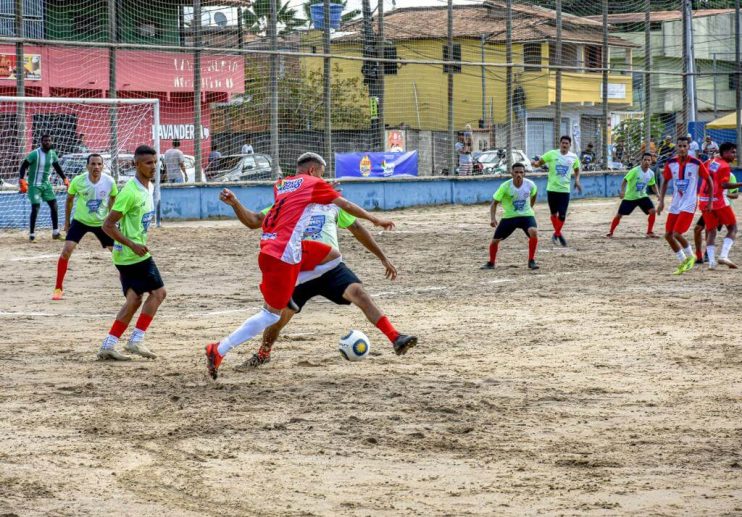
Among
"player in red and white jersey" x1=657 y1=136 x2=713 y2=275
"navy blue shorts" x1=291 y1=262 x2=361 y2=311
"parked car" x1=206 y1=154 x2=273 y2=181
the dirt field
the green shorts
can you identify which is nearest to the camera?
the dirt field

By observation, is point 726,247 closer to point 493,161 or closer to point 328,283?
point 328,283

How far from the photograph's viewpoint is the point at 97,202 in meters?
13.9

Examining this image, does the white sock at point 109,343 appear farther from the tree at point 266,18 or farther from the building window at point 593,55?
the building window at point 593,55

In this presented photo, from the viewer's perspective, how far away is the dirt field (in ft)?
18.8

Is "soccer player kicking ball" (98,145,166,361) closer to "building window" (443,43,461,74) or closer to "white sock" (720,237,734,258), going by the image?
"white sock" (720,237,734,258)

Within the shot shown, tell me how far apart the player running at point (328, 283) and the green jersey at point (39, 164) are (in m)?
12.6

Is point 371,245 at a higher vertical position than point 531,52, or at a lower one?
lower

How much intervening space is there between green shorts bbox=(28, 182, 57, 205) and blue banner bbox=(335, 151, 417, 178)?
9.67 meters

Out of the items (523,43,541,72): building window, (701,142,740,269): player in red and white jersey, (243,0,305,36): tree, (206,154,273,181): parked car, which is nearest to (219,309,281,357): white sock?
(701,142,740,269): player in red and white jersey

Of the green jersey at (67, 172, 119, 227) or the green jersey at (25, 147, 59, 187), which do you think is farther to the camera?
the green jersey at (25, 147, 59, 187)

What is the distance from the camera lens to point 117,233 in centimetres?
942

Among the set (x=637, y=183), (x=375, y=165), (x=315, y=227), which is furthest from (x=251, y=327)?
(x=375, y=165)

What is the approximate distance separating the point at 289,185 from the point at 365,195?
21.2m

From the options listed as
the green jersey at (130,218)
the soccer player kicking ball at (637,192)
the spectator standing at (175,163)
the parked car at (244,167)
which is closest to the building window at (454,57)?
the parked car at (244,167)
